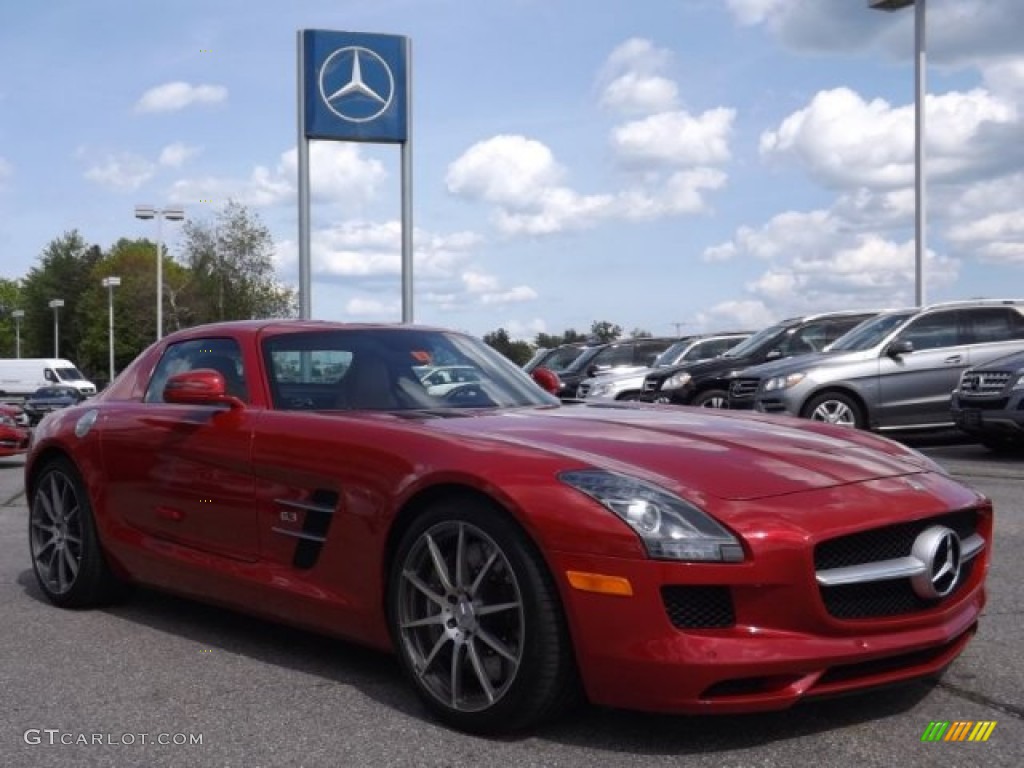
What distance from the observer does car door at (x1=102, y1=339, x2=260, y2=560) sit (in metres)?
4.71

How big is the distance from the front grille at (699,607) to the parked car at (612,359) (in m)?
17.2

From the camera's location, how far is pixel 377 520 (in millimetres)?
4078

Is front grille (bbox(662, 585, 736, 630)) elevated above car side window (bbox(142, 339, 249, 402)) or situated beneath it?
situated beneath

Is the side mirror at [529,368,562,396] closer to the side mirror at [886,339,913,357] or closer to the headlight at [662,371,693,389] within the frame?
the side mirror at [886,339,913,357]

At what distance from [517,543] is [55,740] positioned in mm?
1537

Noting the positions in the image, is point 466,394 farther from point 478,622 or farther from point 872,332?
point 872,332

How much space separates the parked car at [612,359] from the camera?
20984mm

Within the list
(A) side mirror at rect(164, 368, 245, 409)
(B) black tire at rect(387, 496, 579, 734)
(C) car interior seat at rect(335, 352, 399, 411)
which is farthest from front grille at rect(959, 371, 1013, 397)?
(B) black tire at rect(387, 496, 579, 734)

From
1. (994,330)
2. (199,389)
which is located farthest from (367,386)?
(994,330)

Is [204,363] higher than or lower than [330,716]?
higher

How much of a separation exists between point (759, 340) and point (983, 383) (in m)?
4.74

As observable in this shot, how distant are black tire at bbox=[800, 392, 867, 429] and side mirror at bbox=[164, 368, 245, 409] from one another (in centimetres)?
985

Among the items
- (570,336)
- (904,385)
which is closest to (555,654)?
(904,385)

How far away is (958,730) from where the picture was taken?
12.1 ft
